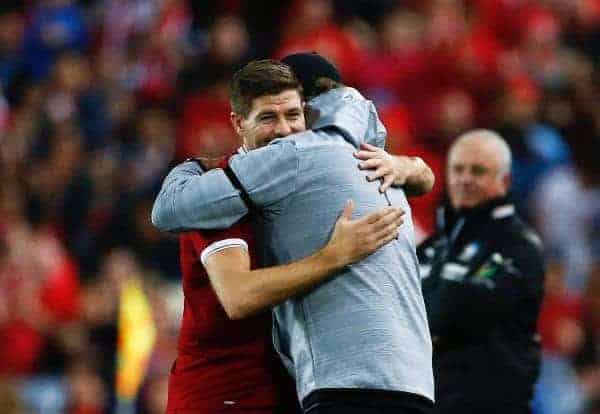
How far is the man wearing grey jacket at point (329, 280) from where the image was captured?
3311 millimetres

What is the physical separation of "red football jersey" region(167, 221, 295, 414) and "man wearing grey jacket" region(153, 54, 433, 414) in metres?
0.09

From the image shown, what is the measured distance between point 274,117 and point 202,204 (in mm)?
327

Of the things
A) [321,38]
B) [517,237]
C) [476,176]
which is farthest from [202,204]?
[321,38]

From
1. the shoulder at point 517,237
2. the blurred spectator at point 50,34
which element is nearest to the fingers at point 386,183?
the shoulder at point 517,237

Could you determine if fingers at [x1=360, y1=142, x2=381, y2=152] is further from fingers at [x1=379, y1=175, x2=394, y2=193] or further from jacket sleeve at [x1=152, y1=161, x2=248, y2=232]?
jacket sleeve at [x1=152, y1=161, x2=248, y2=232]

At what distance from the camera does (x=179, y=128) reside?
9680mm

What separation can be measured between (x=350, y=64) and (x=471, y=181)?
15.4ft

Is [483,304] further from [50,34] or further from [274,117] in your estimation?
[50,34]

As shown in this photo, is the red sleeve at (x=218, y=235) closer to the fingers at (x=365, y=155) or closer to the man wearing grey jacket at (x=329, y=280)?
the man wearing grey jacket at (x=329, y=280)

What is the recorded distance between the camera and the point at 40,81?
1020 cm

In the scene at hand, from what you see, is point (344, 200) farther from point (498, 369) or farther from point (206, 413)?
point (498, 369)

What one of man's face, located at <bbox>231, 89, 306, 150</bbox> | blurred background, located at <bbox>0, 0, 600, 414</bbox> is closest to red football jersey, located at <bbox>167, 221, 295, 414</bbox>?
man's face, located at <bbox>231, 89, 306, 150</bbox>

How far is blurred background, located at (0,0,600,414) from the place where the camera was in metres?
7.95

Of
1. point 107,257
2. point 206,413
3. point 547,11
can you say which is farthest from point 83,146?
point 206,413
